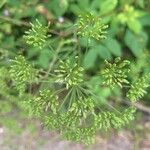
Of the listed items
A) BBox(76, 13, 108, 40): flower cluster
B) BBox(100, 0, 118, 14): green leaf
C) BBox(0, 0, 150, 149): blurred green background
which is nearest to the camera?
BBox(76, 13, 108, 40): flower cluster

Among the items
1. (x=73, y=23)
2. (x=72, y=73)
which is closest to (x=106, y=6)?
(x=73, y=23)

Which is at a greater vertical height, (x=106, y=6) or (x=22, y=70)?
(x=22, y=70)

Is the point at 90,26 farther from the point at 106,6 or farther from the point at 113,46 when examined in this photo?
the point at 113,46

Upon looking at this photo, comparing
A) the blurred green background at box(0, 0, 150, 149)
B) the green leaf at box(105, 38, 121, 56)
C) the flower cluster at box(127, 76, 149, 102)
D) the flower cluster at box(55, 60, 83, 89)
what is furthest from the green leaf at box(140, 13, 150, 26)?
the flower cluster at box(55, 60, 83, 89)

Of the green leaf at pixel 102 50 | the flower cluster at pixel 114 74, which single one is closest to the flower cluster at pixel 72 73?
the flower cluster at pixel 114 74

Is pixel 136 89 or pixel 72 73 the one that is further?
pixel 136 89

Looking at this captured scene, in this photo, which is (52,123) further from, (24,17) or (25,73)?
(24,17)

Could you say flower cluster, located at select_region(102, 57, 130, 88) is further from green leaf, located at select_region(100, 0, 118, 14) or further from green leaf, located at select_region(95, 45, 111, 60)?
green leaf, located at select_region(95, 45, 111, 60)

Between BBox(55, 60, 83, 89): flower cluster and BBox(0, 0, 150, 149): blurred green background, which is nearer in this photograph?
BBox(55, 60, 83, 89): flower cluster

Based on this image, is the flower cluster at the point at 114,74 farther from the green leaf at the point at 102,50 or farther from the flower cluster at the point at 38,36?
the green leaf at the point at 102,50

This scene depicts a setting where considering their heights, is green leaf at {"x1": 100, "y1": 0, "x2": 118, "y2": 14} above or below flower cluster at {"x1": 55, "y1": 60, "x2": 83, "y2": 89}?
below

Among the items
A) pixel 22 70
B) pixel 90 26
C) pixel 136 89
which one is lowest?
pixel 136 89
